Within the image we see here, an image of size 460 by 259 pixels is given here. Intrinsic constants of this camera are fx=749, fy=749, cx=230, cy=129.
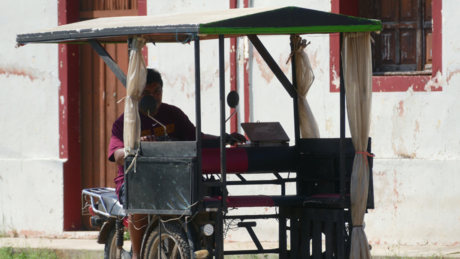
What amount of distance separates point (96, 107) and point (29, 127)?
2.77ft

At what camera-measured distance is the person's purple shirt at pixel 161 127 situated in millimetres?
5676

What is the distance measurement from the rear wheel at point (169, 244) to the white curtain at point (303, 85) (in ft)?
4.72

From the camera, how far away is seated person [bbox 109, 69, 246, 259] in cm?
557

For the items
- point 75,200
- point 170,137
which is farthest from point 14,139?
point 170,137

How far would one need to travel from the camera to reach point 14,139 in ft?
30.1

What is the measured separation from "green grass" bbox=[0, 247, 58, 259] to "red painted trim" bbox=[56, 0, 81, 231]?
2.75 ft

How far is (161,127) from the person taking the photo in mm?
5871

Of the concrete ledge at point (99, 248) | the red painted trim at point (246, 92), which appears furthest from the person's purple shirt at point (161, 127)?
the red painted trim at point (246, 92)

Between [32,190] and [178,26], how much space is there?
15.8ft

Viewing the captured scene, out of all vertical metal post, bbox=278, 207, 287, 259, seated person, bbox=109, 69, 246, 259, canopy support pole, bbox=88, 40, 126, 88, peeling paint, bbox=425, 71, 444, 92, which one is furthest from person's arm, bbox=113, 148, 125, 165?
peeling paint, bbox=425, 71, 444, 92

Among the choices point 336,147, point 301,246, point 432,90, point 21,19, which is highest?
point 21,19

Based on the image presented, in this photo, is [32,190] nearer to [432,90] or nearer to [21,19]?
[21,19]

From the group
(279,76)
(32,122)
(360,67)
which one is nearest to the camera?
(360,67)

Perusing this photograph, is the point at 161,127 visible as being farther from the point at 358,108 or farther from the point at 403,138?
the point at 403,138
